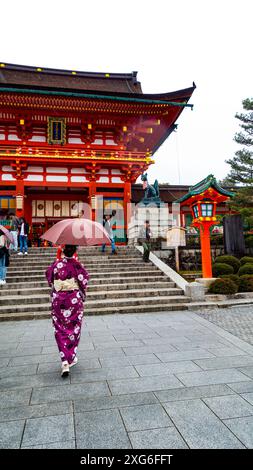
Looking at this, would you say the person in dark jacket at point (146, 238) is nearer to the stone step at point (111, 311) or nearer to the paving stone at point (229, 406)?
the stone step at point (111, 311)

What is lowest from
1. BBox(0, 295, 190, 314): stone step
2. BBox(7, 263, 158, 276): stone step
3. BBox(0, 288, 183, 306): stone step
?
BBox(0, 295, 190, 314): stone step

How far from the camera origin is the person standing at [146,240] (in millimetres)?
10887

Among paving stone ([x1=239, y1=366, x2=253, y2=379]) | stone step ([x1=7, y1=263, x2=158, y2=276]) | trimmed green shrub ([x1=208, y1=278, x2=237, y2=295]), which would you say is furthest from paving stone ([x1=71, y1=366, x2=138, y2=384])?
stone step ([x1=7, y1=263, x2=158, y2=276])

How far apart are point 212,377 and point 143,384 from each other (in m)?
0.84

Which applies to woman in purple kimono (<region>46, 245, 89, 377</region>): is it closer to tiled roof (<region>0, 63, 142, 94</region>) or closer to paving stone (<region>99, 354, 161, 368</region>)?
paving stone (<region>99, 354, 161, 368</region>)

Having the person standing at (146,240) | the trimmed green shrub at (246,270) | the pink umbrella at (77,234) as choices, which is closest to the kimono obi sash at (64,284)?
the pink umbrella at (77,234)

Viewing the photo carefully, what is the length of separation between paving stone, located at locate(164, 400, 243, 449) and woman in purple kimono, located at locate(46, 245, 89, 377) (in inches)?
56.1

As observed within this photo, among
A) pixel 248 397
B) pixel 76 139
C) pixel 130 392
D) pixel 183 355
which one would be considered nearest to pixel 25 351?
pixel 130 392

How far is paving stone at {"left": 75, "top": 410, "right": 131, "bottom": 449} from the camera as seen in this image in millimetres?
2098

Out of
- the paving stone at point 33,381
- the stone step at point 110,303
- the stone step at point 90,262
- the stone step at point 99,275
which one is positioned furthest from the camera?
the stone step at point 90,262

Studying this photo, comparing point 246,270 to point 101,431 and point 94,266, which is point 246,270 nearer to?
point 94,266

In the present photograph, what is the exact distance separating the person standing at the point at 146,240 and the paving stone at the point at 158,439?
8.65 m

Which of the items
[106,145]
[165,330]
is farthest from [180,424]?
[106,145]

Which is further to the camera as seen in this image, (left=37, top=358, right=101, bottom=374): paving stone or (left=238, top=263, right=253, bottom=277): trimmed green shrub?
(left=238, top=263, right=253, bottom=277): trimmed green shrub
